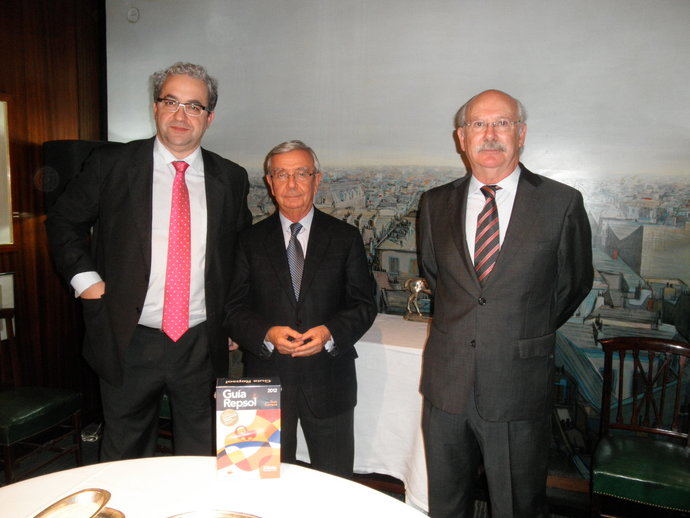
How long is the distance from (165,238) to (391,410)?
4.72 ft

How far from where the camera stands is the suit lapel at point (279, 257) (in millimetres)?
1800

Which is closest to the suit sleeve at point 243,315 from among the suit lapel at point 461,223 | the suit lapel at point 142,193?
the suit lapel at point 142,193

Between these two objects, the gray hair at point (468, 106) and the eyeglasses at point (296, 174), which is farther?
the eyeglasses at point (296, 174)

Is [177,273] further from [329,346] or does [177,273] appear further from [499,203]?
[499,203]

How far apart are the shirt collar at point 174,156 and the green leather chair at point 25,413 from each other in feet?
5.24

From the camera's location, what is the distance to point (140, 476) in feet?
3.64

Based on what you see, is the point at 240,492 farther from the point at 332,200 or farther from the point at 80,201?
the point at 332,200

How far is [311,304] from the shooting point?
5.92 ft

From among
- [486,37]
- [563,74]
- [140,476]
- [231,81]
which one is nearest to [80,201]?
[140,476]

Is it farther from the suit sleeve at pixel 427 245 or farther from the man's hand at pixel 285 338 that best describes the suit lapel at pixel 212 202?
the suit sleeve at pixel 427 245

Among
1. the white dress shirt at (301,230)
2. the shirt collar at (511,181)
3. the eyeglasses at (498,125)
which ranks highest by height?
the eyeglasses at (498,125)

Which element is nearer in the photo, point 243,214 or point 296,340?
point 296,340

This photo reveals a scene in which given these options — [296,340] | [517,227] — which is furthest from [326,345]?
[517,227]

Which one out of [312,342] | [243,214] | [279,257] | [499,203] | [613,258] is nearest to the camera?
[499,203]
